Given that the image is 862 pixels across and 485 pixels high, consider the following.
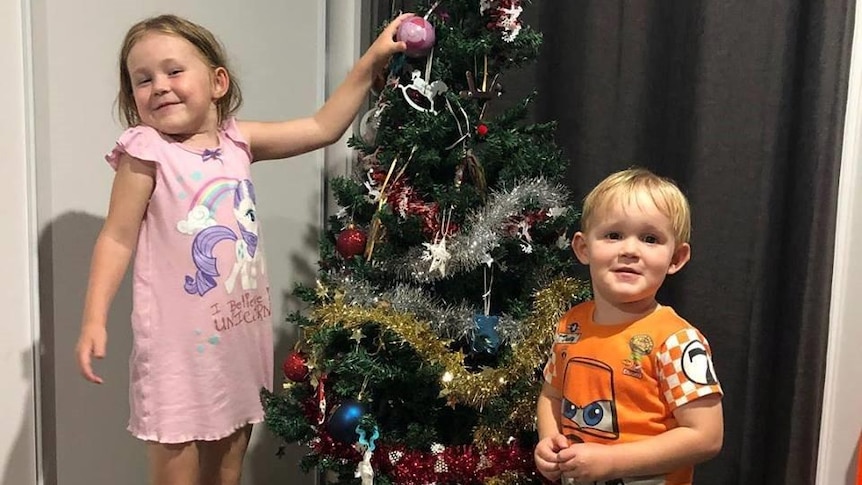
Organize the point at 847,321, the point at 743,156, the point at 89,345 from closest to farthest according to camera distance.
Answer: the point at 89,345, the point at 847,321, the point at 743,156

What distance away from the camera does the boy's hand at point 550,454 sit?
4.16ft

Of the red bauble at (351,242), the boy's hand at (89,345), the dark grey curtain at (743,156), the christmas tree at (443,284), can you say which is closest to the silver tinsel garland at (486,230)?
the christmas tree at (443,284)

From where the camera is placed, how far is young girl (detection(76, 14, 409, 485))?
1404mm

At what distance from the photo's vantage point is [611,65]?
6.13 ft

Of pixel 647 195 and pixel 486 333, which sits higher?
pixel 647 195

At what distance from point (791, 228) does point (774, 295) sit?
0.15 meters

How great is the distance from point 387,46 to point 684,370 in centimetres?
78

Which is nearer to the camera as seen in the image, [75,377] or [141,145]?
[141,145]

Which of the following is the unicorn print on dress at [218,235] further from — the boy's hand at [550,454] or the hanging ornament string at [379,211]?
the boy's hand at [550,454]

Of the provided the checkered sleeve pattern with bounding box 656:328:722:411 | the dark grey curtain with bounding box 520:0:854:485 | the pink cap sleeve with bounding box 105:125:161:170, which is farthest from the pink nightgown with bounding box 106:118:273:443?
the dark grey curtain with bounding box 520:0:854:485

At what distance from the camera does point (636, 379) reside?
4.03 ft

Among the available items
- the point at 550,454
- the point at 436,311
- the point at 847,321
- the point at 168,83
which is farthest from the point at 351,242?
the point at 847,321

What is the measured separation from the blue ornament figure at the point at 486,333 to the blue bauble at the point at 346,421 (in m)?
0.24

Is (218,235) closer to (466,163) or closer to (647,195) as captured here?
(466,163)
